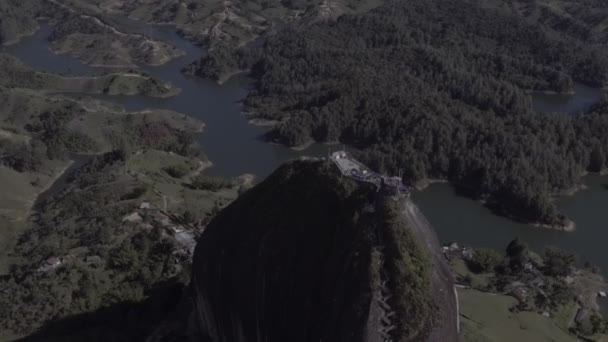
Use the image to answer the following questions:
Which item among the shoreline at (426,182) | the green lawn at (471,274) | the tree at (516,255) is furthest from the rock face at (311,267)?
the shoreline at (426,182)

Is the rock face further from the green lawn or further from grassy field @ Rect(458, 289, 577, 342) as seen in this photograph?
the green lawn

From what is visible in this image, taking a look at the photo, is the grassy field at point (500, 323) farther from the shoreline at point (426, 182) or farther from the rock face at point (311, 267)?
the shoreline at point (426, 182)

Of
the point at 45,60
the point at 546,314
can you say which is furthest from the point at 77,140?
the point at 546,314

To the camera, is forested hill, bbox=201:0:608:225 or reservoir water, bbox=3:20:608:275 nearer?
reservoir water, bbox=3:20:608:275

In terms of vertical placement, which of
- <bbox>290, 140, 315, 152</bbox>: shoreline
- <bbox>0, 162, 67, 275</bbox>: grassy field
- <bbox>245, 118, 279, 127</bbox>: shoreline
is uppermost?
<bbox>290, 140, 315, 152</bbox>: shoreline

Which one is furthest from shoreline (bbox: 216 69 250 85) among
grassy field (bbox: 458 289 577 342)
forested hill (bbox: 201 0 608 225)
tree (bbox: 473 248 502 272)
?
grassy field (bbox: 458 289 577 342)

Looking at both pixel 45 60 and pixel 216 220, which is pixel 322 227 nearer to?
pixel 216 220
